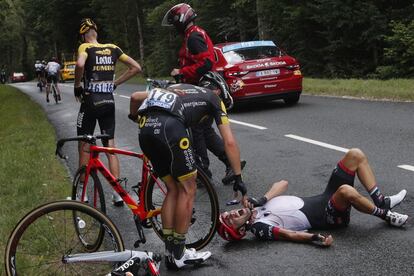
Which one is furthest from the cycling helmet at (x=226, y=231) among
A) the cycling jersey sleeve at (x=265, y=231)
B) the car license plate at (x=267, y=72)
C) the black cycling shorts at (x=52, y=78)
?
the black cycling shorts at (x=52, y=78)

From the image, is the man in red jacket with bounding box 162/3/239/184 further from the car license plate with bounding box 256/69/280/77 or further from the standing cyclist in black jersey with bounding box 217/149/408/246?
the car license plate with bounding box 256/69/280/77

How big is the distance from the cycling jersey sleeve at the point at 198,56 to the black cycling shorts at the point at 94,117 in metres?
1.05

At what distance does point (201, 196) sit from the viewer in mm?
4918

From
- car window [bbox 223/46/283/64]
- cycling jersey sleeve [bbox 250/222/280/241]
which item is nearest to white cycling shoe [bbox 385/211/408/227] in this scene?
cycling jersey sleeve [bbox 250/222/280/241]

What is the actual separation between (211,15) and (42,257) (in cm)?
2883

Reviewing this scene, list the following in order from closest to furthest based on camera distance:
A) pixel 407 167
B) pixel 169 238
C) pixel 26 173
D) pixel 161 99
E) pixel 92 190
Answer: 1. pixel 161 99
2. pixel 169 238
3. pixel 92 190
4. pixel 407 167
5. pixel 26 173

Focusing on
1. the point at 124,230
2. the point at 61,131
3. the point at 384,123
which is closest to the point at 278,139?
the point at 384,123

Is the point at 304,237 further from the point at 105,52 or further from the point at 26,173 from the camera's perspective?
the point at 26,173

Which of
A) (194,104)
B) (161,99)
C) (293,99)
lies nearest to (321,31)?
(293,99)

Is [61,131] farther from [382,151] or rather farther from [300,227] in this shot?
[300,227]

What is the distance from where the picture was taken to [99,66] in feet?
21.1

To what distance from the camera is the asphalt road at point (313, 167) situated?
4422 mm

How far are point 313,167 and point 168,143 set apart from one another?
3741 mm

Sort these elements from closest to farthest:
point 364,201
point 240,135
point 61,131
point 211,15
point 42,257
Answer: point 42,257 → point 364,201 → point 240,135 → point 61,131 → point 211,15
